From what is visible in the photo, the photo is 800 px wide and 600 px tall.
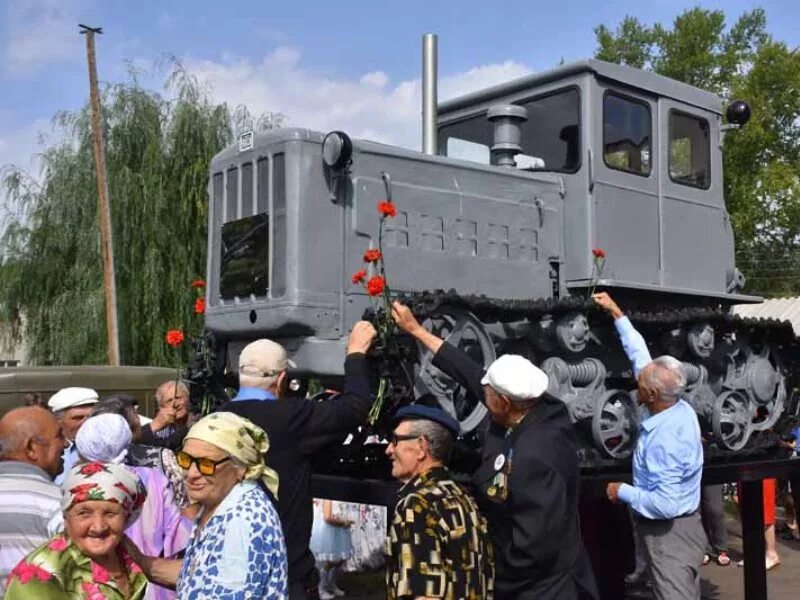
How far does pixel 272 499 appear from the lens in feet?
12.3

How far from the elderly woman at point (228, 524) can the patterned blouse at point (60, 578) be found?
0.20 m

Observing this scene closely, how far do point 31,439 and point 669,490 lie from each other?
A: 3368mm

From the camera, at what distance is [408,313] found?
5379mm

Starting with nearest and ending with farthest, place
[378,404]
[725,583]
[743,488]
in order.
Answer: [378,404] < [743,488] < [725,583]

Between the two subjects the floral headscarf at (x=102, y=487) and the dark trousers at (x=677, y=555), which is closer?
the floral headscarf at (x=102, y=487)

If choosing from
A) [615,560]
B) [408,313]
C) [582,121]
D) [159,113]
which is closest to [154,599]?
[408,313]

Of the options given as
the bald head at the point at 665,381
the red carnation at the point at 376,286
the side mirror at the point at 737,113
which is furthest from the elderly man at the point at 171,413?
the side mirror at the point at 737,113

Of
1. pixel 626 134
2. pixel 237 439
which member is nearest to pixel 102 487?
pixel 237 439

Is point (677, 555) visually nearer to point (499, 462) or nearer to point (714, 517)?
point (499, 462)

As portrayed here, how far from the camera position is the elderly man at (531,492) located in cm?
390

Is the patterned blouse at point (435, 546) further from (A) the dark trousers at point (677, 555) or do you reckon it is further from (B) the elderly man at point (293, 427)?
(A) the dark trousers at point (677, 555)

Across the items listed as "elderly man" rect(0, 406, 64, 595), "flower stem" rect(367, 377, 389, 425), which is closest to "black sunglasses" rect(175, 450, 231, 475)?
"elderly man" rect(0, 406, 64, 595)

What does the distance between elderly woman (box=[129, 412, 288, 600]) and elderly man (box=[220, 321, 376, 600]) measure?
0.91 m

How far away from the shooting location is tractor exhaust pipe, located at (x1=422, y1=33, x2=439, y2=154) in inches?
327
